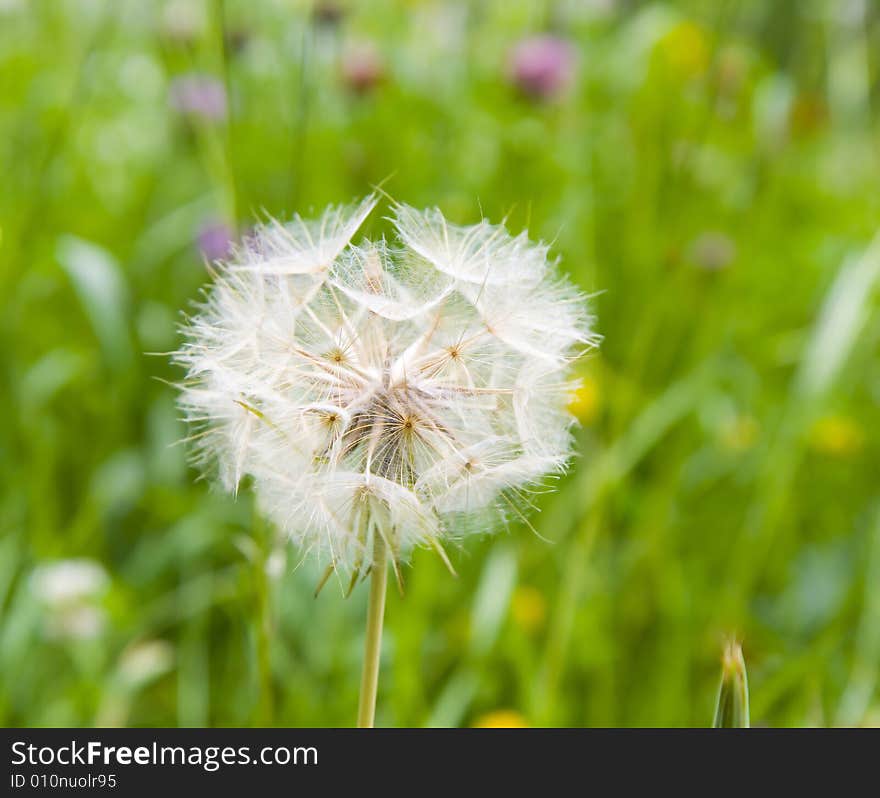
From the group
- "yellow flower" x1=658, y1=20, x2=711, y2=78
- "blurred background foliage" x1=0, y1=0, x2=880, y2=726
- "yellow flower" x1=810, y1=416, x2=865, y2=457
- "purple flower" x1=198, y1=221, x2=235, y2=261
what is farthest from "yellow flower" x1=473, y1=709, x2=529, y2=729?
"yellow flower" x1=658, y1=20, x2=711, y2=78

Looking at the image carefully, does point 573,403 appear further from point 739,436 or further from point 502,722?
point 739,436

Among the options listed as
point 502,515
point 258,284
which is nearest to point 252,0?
point 258,284

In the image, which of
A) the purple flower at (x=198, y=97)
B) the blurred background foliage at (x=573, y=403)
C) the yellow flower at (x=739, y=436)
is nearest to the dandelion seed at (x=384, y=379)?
the blurred background foliage at (x=573, y=403)

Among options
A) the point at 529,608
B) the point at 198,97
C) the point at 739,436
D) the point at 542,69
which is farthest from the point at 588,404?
the point at 198,97

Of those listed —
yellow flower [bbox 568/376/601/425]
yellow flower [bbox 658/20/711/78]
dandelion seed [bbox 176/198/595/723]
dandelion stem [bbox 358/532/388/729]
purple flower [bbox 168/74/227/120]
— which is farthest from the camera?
yellow flower [bbox 658/20/711/78]

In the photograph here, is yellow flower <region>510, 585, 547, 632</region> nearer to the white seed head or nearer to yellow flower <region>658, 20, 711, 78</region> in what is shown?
the white seed head

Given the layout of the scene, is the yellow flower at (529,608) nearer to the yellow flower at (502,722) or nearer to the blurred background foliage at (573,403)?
the blurred background foliage at (573,403)
